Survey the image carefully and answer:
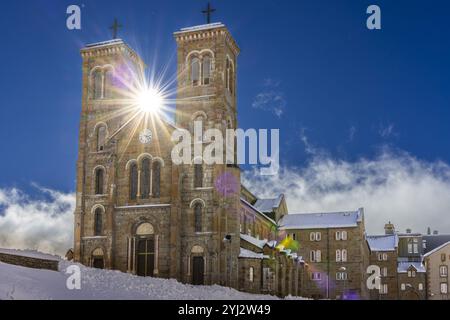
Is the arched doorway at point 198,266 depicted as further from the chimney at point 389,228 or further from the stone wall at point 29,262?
the chimney at point 389,228

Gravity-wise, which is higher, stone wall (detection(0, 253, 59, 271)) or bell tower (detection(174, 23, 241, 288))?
bell tower (detection(174, 23, 241, 288))

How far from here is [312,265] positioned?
270 ft

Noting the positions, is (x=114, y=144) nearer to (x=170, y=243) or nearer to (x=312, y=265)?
(x=170, y=243)

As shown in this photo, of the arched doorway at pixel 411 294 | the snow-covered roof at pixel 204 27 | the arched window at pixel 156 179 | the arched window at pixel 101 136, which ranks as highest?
the snow-covered roof at pixel 204 27

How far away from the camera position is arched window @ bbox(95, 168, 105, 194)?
5651cm

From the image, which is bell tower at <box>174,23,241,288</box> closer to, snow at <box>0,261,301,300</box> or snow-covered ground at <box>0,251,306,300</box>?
snow at <box>0,261,301,300</box>

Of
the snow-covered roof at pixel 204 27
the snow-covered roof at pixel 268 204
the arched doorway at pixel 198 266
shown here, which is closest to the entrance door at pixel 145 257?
the arched doorway at pixel 198 266

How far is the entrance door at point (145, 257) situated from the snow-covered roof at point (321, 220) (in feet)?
108

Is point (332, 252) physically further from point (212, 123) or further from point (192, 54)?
point (192, 54)

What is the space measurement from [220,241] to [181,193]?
17.6 feet

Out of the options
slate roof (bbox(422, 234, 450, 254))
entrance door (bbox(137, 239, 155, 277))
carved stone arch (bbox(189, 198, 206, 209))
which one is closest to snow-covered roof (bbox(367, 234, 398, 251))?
slate roof (bbox(422, 234, 450, 254))

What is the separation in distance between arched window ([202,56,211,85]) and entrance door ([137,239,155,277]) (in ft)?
50.0

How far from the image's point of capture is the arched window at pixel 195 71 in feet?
190
